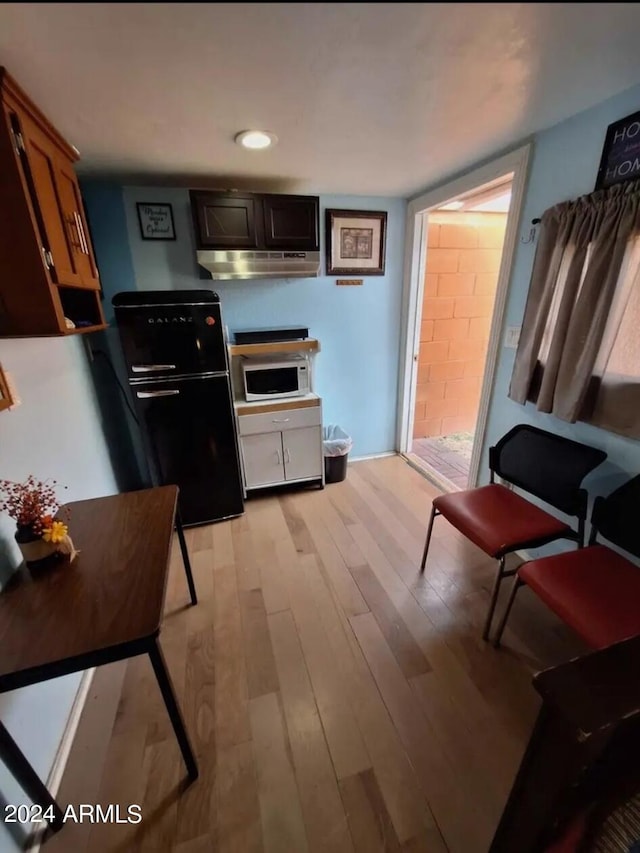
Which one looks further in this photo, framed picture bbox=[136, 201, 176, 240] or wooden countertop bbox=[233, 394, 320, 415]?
wooden countertop bbox=[233, 394, 320, 415]

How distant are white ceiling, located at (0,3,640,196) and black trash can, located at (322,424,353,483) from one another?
1.95 meters

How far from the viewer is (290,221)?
7.75 feet

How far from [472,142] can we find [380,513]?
230 centimetres

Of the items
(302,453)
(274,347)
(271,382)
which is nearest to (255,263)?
(274,347)

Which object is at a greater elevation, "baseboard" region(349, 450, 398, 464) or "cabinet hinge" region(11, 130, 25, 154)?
"cabinet hinge" region(11, 130, 25, 154)

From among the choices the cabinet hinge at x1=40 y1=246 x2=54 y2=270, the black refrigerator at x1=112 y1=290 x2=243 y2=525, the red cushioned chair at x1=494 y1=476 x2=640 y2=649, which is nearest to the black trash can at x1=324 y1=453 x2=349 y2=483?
the black refrigerator at x1=112 y1=290 x2=243 y2=525

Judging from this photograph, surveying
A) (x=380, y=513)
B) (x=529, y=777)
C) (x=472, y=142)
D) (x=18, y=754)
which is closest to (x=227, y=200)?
(x=472, y=142)

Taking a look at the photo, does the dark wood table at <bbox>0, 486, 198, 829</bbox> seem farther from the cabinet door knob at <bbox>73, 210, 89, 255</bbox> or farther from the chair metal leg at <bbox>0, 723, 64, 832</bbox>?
the cabinet door knob at <bbox>73, 210, 89, 255</bbox>

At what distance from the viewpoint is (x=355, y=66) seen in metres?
1.17

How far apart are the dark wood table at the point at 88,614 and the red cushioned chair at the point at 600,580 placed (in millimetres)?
1303

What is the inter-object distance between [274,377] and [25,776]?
7.18ft

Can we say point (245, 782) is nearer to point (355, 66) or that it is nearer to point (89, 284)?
point (89, 284)

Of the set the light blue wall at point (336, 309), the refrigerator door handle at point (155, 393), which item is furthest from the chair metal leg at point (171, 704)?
the light blue wall at point (336, 309)

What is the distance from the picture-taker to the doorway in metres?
2.89
